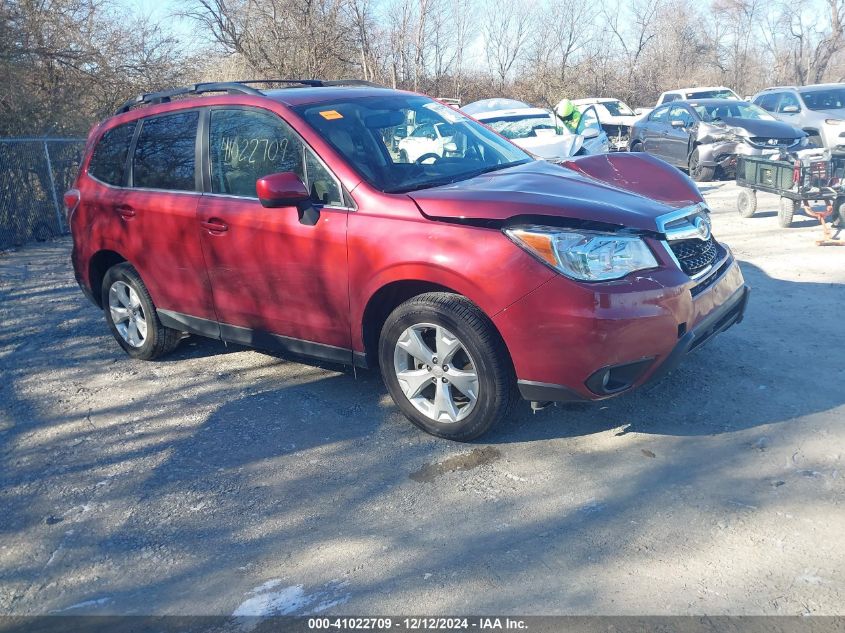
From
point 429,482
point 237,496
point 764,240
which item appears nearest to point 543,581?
point 429,482

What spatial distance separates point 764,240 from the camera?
8586mm

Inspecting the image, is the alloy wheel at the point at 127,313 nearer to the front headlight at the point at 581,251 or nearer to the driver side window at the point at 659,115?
the front headlight at the point at 581,251

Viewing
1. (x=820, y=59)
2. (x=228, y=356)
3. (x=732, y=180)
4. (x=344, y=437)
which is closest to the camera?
(x=344, y=437)

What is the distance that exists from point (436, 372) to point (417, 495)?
0.68 m

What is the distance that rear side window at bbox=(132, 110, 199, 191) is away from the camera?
5051mm

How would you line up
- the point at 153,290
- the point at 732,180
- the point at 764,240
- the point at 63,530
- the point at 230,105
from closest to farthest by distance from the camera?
the point at 63,530
the point at 230,105
the point at 153,290
the point at 764,240
the point at 732,180

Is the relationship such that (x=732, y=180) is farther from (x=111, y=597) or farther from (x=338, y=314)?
(x=111, y=597)

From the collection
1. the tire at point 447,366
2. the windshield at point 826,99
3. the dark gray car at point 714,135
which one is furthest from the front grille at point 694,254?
the windshield at point 826,99

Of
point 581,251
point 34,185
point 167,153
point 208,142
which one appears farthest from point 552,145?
point 581,251

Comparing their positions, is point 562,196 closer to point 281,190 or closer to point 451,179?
point 451,179

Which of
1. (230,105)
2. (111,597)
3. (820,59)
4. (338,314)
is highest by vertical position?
(820,59)

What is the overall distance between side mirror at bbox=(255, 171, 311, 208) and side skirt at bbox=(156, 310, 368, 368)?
2.89ft

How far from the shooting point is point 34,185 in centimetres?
1188

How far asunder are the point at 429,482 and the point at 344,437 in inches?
29.0
